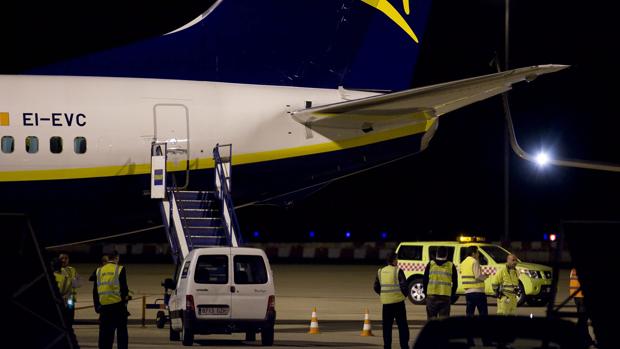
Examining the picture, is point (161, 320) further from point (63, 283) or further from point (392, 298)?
point (392, 298)

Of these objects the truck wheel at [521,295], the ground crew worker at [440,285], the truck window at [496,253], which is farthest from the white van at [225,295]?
the truck window at [496,253]

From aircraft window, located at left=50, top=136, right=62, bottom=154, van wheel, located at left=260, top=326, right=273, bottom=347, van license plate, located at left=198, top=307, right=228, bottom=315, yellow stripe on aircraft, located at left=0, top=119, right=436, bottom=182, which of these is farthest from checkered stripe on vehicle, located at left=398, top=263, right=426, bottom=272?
van license plate, located at left=198, top=307, right=228, bottom=315

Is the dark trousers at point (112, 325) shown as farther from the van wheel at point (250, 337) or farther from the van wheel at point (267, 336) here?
the van wheel at point (250, 337)

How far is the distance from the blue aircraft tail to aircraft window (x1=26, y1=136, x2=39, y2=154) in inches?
79.8

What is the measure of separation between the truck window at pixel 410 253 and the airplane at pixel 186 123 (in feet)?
21.1

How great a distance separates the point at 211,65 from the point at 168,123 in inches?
77.9

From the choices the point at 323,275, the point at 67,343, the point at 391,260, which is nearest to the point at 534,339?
the point at 67,343

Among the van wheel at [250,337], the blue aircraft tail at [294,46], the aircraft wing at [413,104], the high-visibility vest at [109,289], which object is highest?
the blue aircraft tail at [294,46]

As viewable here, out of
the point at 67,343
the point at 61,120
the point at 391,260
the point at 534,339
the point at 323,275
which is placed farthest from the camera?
the point at 323,275

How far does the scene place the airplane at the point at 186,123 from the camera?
989 inches

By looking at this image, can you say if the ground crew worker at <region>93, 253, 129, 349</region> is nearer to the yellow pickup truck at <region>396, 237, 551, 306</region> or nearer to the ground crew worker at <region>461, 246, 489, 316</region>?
the ground crew worker at <region>461, 246, 489, 316</region>

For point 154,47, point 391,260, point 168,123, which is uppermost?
point 154,47

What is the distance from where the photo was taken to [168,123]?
25203 millimetres

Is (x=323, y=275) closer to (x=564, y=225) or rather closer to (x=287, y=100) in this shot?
(x=287, y=100)
